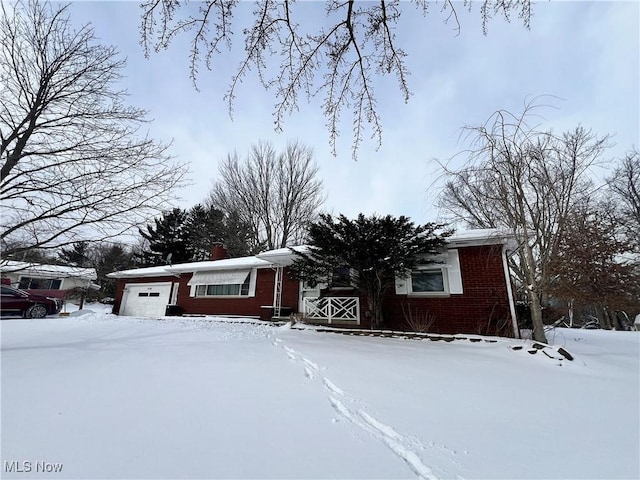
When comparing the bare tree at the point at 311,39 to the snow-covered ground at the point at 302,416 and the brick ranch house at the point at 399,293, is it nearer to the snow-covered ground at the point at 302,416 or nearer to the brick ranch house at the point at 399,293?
the snow-covered ground at the point at 302,416

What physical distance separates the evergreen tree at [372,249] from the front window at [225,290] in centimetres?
498

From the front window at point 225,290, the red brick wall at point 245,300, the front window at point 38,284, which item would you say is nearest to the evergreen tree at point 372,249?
the red brick wall at point 245,300

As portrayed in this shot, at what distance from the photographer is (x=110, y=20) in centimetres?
458

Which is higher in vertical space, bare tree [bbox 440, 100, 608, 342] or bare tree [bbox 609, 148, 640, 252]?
bare tree [bbox 609, 148, 640, 252]

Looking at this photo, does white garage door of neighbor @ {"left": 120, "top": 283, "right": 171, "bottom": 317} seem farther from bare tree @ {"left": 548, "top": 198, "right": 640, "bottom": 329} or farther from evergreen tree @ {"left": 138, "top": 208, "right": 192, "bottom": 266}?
bare tree @ {"left": 548, "top": 198, "right": 640, "bottom": 329}

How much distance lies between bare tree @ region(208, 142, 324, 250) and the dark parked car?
11.5m

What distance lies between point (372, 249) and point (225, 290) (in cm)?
861

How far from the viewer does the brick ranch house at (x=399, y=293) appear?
7.85m

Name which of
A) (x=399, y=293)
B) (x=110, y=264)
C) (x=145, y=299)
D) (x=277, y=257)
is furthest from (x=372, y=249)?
(x=110, y=264)

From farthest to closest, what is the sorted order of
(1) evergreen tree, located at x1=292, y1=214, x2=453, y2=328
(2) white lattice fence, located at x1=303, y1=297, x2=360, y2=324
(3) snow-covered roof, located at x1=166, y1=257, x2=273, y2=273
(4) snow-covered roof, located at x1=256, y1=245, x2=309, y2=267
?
(3) snow-covered roof, located at x1=166, y1=257, x2=273, y2=273
(4) snow-covered roof, located at x1=256, y1=245, x2=309, y2=267
(2) white lattice fence, located at x1=303, y1=297, x2=360, y2=324
(1) evergreen tree, located at x1=292, y1=214, x2=453, y2=328

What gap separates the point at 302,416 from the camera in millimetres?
2506

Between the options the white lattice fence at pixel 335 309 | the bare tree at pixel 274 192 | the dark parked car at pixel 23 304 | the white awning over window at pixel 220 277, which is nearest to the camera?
the white lattice fence at pixel 335 309

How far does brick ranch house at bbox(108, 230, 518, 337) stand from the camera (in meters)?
7.85

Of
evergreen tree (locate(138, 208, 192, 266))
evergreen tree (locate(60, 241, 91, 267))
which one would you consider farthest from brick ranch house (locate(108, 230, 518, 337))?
evergreen tree (locate(138, 208, 192, 266))
